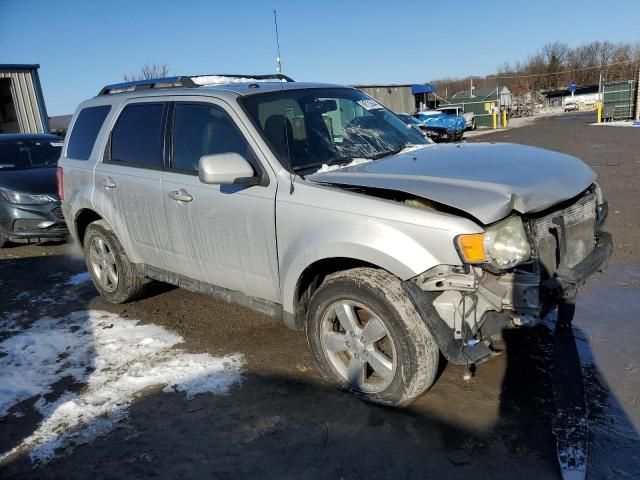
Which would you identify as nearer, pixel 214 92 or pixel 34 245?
pixel 214 92

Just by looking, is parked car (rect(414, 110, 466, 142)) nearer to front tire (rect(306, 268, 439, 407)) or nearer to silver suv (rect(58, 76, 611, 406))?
silver suv (rect(58, 76, 611, 406))

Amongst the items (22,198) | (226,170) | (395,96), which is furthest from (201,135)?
(395,96)

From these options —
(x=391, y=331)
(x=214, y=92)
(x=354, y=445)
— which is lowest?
(x=354, y=445)

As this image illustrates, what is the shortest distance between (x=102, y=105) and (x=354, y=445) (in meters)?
3.96

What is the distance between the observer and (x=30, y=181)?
7707 mm

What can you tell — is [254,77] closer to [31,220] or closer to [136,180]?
[136,180]

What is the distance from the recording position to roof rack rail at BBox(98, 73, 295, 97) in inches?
165

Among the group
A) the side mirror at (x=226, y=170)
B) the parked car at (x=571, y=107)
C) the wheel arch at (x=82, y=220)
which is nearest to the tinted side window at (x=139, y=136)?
the wheel arch at (x=82, y=220)

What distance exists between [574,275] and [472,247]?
73cm

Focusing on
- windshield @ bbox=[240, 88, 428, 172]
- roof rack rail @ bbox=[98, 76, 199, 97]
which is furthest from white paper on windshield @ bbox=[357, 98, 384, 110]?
roof rack rail @ bbox=[98, 76, 199, 97]

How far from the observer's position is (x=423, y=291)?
2682 millimetres

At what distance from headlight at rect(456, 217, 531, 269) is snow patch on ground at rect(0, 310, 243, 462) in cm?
188

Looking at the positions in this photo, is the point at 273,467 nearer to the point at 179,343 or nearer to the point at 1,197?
the point at 179,343

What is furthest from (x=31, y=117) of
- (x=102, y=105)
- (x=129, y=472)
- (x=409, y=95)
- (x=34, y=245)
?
(x=409, y=95)
